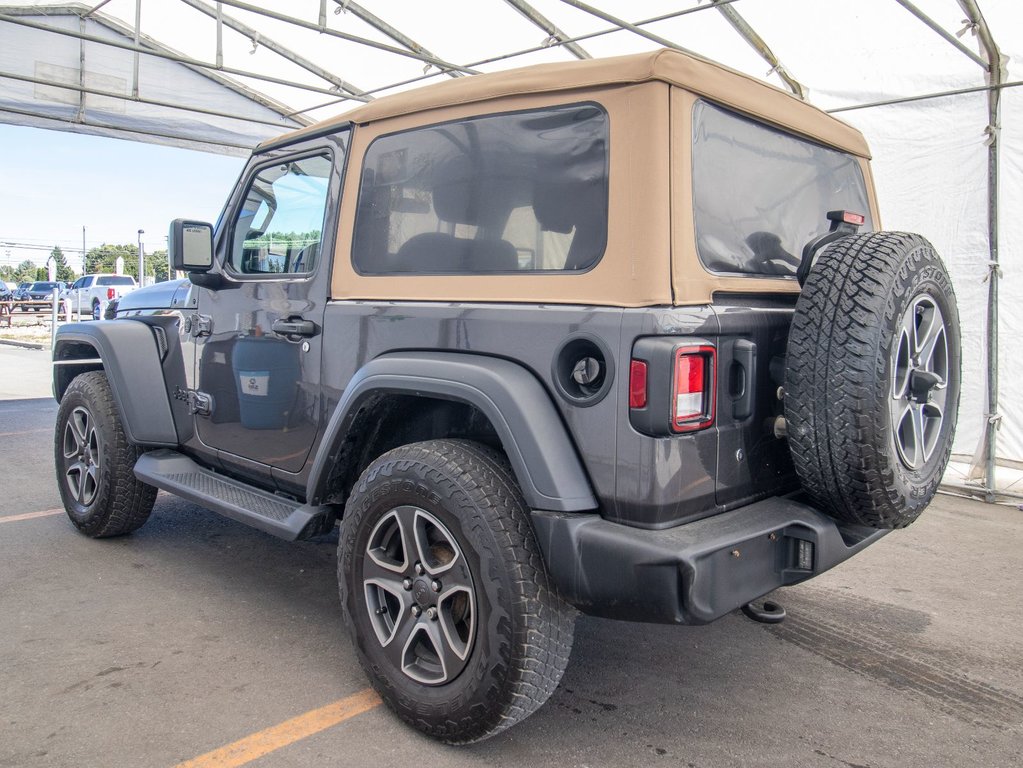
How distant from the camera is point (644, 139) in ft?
7.47

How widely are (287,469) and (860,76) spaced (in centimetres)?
559

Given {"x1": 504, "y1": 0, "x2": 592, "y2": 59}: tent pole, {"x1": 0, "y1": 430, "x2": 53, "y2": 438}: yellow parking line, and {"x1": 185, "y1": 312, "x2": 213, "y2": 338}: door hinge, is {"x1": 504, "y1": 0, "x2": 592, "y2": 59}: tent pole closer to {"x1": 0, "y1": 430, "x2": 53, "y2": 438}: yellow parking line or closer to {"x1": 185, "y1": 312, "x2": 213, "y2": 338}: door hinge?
{"x1": 185, "y1": 312, "x2": 213, "y2": 338}: door hinge

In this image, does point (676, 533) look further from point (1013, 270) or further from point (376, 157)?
point (1013, 270)

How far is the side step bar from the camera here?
307 cm

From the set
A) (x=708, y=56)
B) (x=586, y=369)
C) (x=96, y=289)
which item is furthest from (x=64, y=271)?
(x=586, y=369)

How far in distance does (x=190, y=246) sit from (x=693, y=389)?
236 cm

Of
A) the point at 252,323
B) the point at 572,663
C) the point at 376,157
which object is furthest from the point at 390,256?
the point at 572,663

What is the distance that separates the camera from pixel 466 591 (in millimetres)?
2412

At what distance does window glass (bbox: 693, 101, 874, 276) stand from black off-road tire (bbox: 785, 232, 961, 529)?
0.26 metres

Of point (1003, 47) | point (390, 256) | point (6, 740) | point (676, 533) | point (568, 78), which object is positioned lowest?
point (6, 740)

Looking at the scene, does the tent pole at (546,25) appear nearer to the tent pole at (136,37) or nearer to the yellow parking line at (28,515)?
the tent pole at (136,37)

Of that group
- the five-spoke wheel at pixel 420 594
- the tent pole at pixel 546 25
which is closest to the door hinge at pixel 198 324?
the five-spoke wheel at pixel 420 594

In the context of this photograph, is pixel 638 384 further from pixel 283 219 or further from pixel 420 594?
pixel 283 219

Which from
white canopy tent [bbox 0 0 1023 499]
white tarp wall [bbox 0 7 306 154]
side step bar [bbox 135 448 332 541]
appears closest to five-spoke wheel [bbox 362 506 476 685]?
side step bar [bbox 135 448 332 541]
